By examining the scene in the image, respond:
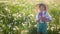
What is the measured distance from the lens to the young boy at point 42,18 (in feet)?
3.50

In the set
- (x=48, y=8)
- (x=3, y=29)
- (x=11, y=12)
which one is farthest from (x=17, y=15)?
(x=48, y=8)

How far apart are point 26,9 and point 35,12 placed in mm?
79

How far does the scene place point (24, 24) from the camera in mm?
1073

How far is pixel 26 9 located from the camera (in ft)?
3.60

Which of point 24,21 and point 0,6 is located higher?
point 0,6

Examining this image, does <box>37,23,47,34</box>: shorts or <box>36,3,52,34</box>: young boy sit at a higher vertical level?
<box>36,3,52,34</box>: young boy

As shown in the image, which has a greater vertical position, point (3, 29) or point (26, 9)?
point (26, 9)

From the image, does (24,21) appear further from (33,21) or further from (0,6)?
(0,6)

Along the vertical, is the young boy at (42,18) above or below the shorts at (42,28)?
above

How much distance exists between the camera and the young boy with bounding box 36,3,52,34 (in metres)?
1.07

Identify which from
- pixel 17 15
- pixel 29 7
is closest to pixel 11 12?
pixel 17 15

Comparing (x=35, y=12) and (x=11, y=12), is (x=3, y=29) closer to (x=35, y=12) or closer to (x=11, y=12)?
(x=11, y=12)

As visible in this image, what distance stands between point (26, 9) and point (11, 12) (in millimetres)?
127

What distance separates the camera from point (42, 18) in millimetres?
1085
